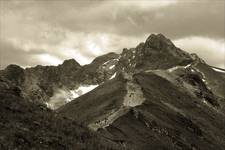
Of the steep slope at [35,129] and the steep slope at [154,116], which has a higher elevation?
the steep slope at [154,116]

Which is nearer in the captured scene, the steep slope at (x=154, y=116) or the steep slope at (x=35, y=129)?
the steep slope at (x=35, y=129)

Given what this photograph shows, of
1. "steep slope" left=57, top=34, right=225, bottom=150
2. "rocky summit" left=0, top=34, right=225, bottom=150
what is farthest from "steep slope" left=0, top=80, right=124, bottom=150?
"steep slope" left=57, top=34, right=225, bottom=150

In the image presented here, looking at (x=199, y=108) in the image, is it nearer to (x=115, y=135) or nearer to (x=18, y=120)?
(x=115, y=135)

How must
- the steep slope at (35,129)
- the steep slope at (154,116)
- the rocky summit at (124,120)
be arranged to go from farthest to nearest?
the steep slope at (154,116) → the rocky summit at (124,120) → the steep slope at (35,129)

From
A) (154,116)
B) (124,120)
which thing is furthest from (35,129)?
(154,116)

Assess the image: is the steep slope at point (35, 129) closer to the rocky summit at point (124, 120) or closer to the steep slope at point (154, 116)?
the rocky summit at point (124, 120)

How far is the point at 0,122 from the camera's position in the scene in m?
48.8

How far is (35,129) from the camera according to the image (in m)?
49.9

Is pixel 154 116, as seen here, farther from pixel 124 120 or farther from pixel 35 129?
pixel 35 129

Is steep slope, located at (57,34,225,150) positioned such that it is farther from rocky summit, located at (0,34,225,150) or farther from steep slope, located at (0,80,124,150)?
steep slope, located at (0,80,124,150)

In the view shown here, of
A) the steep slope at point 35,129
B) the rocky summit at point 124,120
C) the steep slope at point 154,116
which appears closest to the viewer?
the steep slope at point 35,129

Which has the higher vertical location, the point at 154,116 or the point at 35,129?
the point at 154,116

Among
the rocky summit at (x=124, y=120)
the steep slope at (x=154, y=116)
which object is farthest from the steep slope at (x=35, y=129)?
the steep slope at (x=154, y=116)

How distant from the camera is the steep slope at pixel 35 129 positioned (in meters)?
45.1
